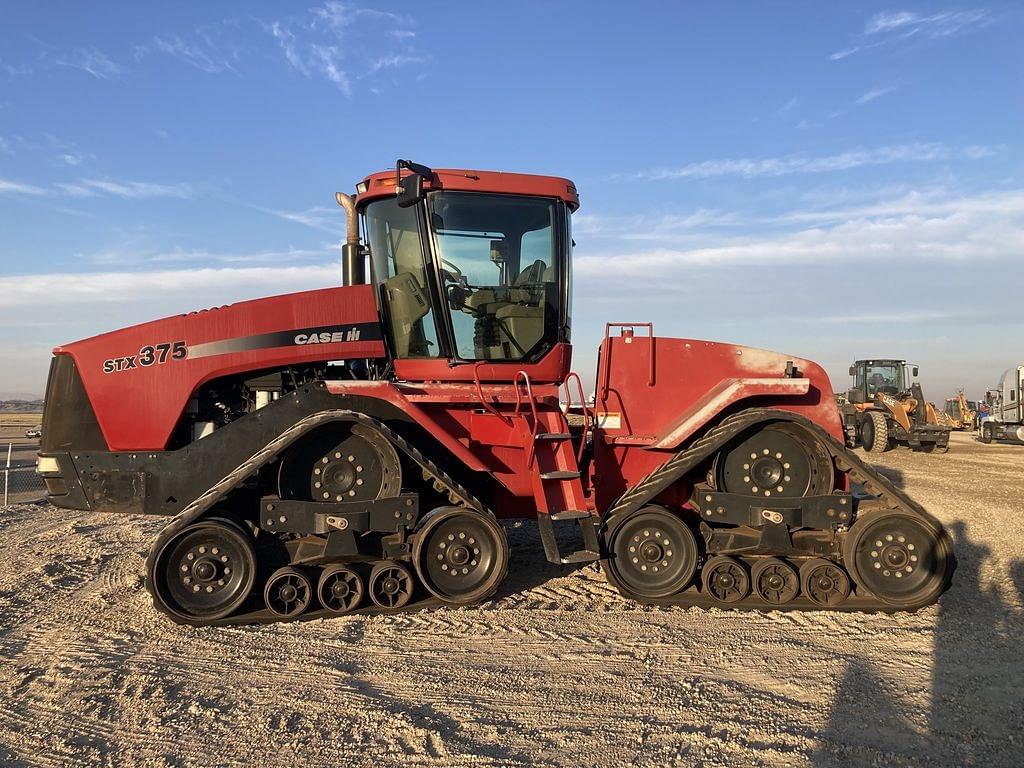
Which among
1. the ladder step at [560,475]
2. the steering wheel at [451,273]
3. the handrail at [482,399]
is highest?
the steering wheel at [451,273]

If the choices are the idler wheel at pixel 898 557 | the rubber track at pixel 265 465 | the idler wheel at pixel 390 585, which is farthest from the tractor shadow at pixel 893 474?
the idler wheel at pixel 390 585

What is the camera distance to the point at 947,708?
13.1ft

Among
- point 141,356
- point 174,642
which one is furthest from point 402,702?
point 141,356

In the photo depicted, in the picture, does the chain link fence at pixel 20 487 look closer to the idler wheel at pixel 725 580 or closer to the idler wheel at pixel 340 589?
the idler wheel at pixel 340 589

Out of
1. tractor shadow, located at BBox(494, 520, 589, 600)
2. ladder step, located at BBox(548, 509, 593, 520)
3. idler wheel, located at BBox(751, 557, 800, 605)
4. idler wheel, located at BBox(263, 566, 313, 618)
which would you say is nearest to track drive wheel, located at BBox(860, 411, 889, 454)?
tractor shadow, located at BBox(494, 520, 589, 600)

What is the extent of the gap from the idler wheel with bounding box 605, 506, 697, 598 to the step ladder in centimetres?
24

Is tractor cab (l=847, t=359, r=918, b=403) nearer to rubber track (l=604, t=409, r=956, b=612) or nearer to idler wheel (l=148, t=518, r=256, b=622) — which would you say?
rubber track (l=604, t=409, r=956, b=612)

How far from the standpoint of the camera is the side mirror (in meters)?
5.71

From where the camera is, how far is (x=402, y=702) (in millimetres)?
4027

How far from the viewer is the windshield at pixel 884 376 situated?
24.0m

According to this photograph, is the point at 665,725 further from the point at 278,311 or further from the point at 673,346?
the point at 278,311

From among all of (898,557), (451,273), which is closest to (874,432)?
(898,557)

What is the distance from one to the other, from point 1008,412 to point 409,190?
2604 centimetres

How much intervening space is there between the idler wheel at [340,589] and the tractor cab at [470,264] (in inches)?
68.7
